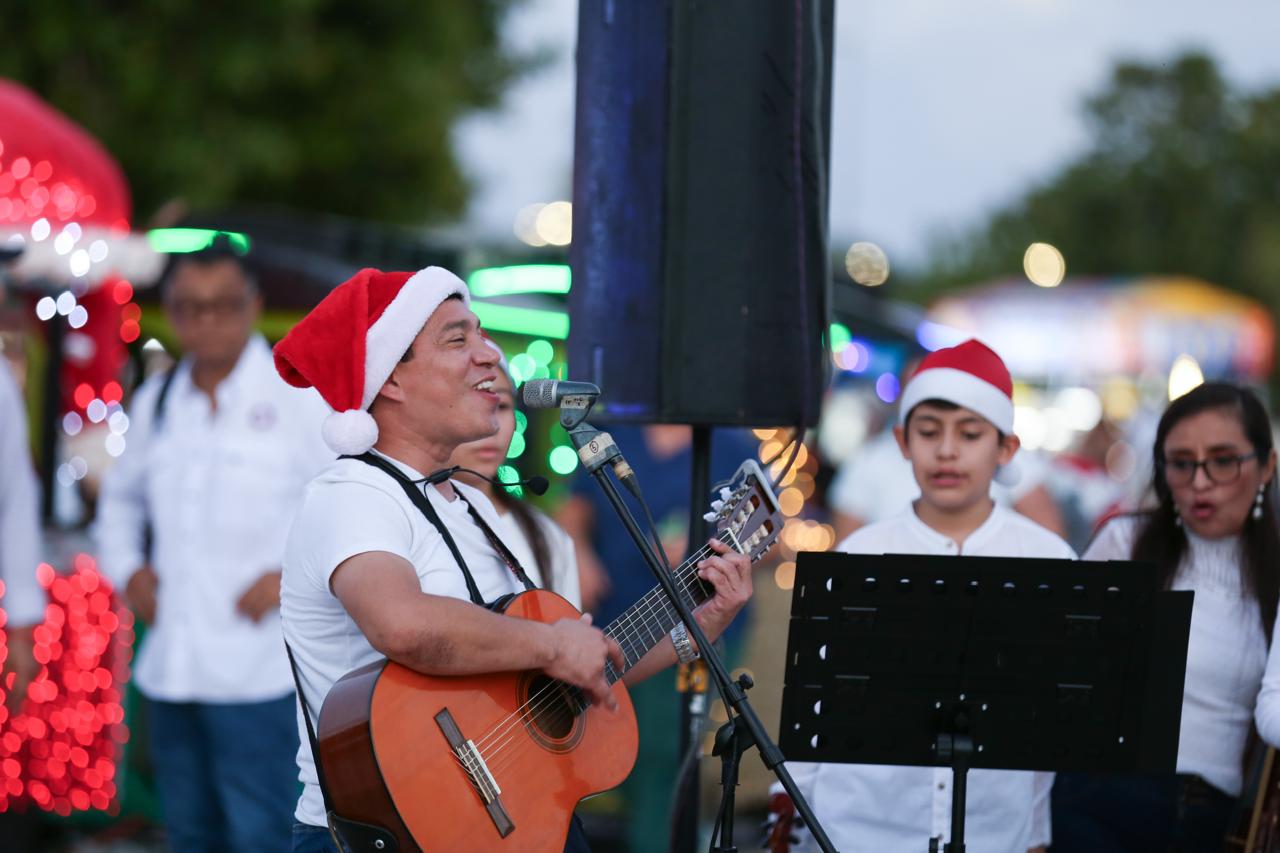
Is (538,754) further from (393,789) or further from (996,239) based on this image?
(996,239)

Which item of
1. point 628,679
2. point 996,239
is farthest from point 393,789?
point 996,239

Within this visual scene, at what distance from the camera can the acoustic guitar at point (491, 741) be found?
285 cm

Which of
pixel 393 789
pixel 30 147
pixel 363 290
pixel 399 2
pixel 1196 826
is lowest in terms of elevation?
pixel 1196 826

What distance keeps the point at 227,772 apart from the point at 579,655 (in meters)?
2.13

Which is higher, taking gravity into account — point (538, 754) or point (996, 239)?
point (996, 239)

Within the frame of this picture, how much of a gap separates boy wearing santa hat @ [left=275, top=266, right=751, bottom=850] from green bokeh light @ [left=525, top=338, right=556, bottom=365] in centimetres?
525

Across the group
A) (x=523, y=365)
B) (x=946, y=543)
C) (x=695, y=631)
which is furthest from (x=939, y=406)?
(x=523, y=365)

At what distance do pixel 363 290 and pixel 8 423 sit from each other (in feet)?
6.39

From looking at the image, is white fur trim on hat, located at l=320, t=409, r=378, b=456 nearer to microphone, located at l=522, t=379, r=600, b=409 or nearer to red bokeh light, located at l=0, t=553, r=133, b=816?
microphone, located at l=522, t=379, r=600, b=409

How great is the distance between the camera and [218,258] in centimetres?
501

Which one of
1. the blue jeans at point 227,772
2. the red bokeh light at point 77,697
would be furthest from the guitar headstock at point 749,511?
the red bokeh light at point 77,697

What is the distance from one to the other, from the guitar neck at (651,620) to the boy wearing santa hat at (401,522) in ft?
0.27

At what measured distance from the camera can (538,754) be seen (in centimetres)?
309

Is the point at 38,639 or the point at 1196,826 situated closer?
the point at 1196,826
